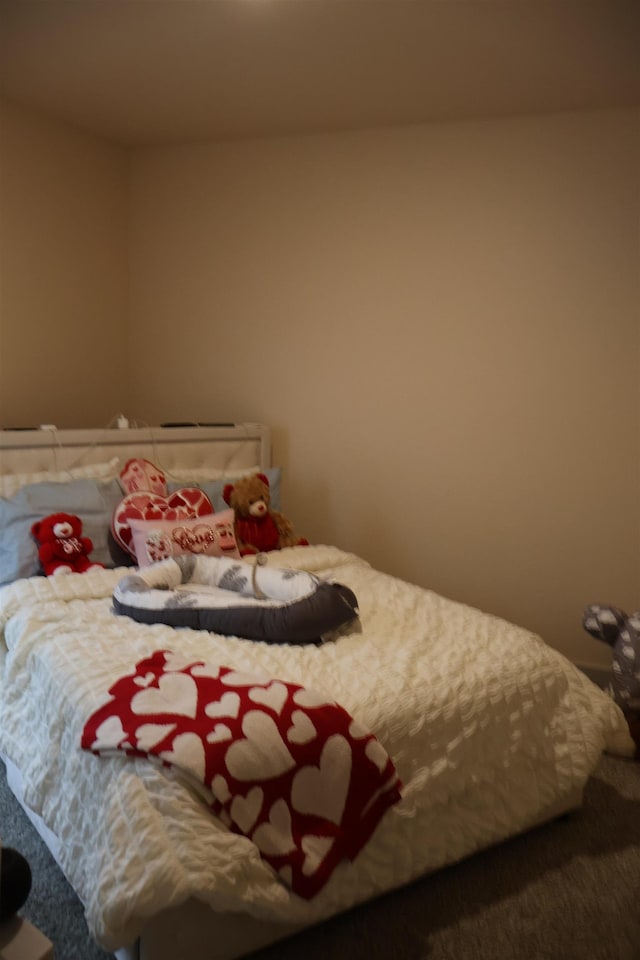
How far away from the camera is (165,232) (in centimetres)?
355

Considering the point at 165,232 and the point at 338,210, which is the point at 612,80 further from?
the point at 165,232

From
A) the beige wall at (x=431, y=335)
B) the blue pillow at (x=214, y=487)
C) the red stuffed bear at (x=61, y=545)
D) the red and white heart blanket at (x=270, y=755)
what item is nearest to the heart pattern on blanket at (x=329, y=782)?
the red and white heart blanket at (x=270, y=755)

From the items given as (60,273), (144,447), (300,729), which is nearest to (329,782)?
(300,729)

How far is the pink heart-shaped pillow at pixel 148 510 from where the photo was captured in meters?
2.60

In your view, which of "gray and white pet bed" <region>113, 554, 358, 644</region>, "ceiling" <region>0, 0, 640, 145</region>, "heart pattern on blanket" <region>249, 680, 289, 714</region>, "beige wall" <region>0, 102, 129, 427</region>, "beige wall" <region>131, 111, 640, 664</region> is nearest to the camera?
"heart pattern on blanket" <region>249, 680, 289, 714</region>

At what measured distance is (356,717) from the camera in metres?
1.61

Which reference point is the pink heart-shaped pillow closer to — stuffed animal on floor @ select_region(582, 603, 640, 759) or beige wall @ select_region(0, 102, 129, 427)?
beige wall @ select_region(0, 102, 129, 427)

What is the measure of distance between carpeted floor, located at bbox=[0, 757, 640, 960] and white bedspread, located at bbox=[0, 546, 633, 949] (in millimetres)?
98

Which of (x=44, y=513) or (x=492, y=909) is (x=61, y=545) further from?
(x=492, y=909)

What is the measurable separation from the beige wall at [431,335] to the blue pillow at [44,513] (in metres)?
1.05

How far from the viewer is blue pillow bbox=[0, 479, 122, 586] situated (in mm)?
2432

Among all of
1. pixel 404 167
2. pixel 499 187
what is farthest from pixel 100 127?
pixel 499 187

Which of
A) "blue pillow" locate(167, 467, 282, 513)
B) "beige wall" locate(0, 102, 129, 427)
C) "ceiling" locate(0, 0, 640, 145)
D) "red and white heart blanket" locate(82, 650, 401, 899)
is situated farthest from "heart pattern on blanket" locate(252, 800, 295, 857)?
"beige wall" locate(0, 102, 129, 427)

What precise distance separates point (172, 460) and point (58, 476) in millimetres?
514
